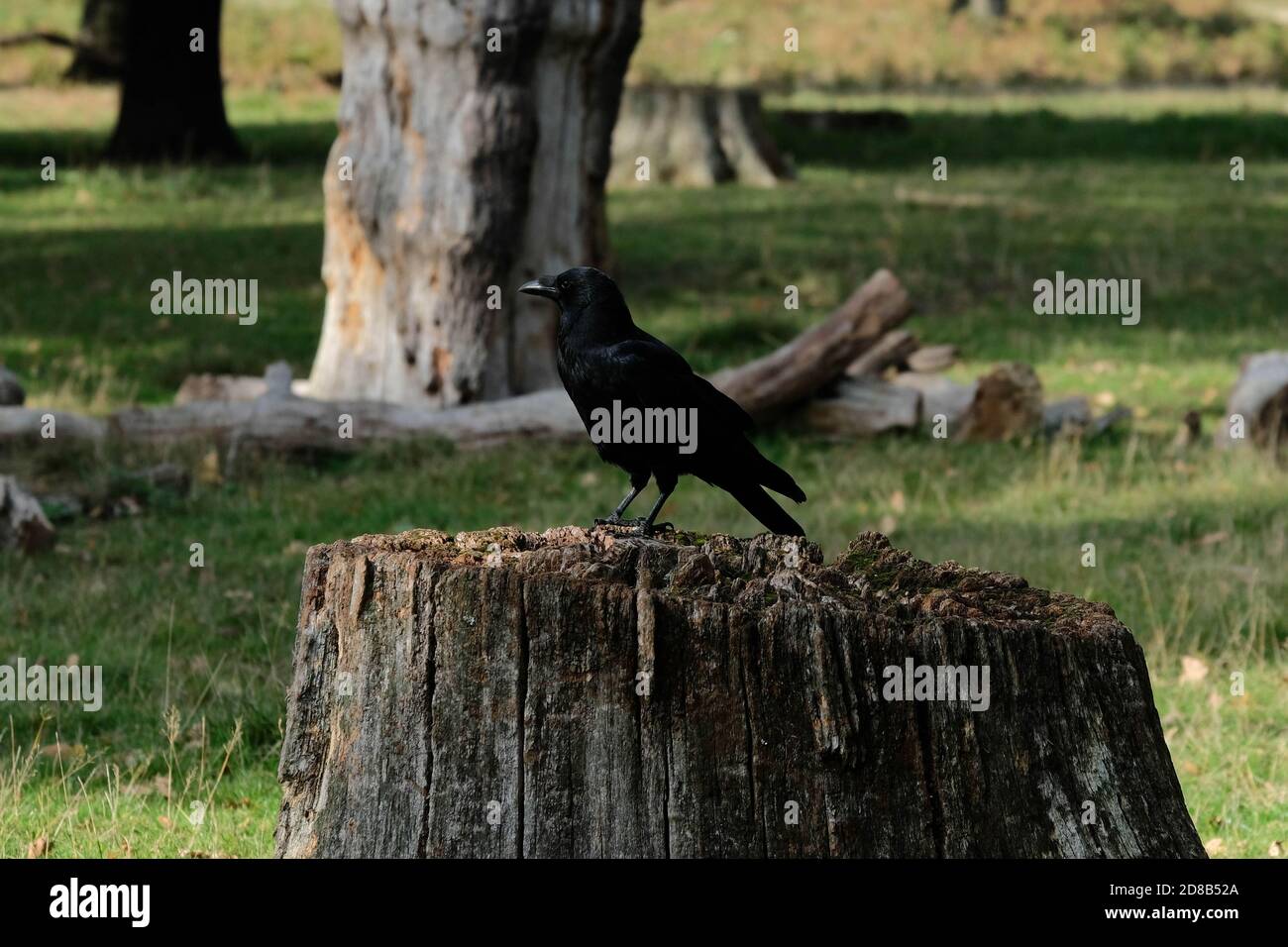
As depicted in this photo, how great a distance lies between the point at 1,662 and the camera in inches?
271

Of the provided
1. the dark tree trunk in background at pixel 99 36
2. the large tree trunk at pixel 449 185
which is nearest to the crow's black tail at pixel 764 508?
the large tree trunk at pixel 449 185

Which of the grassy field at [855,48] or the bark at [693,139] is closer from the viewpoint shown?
the bark at [693,139]

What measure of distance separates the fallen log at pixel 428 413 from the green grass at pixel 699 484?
217 mm

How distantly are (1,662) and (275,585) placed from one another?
4.60 feet

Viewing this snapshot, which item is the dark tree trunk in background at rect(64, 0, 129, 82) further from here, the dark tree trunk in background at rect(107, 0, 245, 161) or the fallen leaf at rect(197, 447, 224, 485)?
the fallen leaf at rect(197, 447, 224, 485)

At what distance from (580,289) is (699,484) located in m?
5.59

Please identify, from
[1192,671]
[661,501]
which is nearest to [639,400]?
[661,501]

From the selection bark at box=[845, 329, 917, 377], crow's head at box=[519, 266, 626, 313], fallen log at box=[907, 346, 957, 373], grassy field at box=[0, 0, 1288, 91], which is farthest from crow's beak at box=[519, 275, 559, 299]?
grassy field at box=[0, 0, 1288, 91]

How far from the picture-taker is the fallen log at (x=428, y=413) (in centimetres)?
993

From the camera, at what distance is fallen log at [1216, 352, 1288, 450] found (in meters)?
10.1

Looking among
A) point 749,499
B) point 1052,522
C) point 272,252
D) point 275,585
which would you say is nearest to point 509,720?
point 749,499

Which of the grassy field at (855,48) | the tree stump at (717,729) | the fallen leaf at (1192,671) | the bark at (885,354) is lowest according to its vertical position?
the fallen leaf at (1192,671)

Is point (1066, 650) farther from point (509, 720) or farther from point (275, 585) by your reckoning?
point (275, 585)

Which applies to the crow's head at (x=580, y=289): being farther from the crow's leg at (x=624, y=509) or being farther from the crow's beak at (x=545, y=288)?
the crow's leg at (x=624, y=509)
